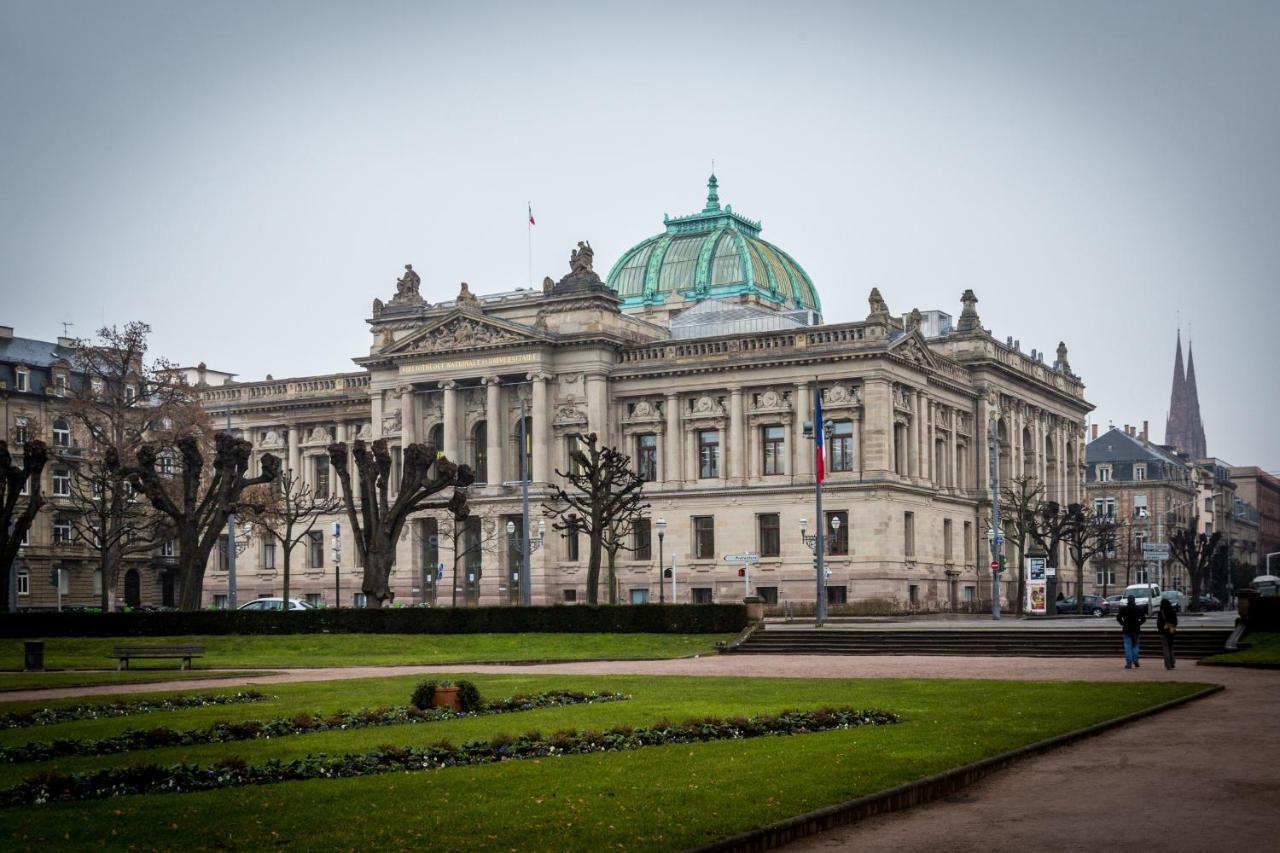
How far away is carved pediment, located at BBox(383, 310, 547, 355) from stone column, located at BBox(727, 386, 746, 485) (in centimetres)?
1302

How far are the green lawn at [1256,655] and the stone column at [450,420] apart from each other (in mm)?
64144

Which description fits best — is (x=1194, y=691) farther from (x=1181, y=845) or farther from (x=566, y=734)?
(x=1181, y=845)

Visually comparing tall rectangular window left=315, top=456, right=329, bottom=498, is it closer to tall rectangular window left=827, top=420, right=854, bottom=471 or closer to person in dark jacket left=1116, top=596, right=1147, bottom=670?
tall rectangular window left=827, top=420, right=854, bottom=471

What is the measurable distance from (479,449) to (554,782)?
8990 centimetres

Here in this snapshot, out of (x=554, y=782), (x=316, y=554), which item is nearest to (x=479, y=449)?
(x=316, y=554)

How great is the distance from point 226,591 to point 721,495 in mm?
40836

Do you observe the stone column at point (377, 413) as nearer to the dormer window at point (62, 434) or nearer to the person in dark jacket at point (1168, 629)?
the dormer window at point (62, 434)

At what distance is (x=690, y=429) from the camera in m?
105

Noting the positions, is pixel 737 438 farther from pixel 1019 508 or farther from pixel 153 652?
pixel 153 652

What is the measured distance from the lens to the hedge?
6369 cm

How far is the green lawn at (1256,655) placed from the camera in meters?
45.7

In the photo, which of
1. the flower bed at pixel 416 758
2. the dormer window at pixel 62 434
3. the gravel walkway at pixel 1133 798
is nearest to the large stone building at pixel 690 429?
the dormer window at pixel 62 434

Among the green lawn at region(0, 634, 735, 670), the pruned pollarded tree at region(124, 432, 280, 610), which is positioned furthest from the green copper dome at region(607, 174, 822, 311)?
the green lawn at region(0, 634, 735, 670)

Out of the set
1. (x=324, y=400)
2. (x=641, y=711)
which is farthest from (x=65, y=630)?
(x=324, y=400)
